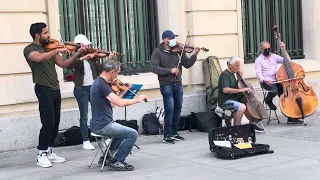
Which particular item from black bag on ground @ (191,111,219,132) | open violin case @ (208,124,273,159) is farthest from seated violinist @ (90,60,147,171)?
black bag on ground @ (191,111,219,132)

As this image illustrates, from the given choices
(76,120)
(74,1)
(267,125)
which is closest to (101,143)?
(76,120)

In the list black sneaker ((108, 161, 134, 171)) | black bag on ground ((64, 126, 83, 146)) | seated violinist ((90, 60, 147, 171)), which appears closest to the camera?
seated violinist ((90, 60, 147, 171))

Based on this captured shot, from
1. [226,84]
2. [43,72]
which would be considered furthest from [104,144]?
[226,84]

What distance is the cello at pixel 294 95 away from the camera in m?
10.2

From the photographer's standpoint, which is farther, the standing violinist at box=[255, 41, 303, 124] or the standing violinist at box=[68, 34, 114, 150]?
the standing violinist at box=[255, 41, 303, 124]

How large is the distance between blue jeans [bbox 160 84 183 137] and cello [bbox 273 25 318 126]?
7.37ft

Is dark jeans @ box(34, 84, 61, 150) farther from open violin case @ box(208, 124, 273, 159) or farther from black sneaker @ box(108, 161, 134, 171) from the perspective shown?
open violin case @ box(208, 124, 273, 159)

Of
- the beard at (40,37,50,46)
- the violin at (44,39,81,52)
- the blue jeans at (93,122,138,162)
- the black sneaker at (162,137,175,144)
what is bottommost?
the black sneaker at (162,137,175,144)

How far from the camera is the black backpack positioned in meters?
9.88

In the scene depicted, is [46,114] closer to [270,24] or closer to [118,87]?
[118,87]

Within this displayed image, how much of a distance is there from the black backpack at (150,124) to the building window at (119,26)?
0.99 m

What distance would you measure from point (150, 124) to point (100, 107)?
303 centimetres

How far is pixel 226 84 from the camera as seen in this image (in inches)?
366

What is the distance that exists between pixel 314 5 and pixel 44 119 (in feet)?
24.8
